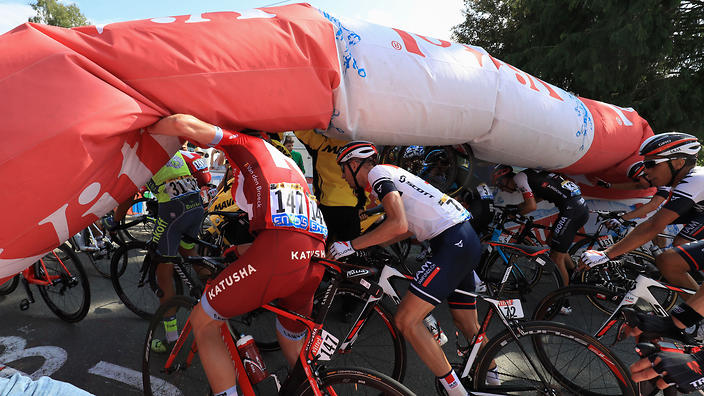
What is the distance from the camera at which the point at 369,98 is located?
9.52ft

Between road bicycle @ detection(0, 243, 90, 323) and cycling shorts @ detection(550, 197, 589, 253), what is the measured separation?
207 inches

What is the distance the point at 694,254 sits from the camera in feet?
10.4

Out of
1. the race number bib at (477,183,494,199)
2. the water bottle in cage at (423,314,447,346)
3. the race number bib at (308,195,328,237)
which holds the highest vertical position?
the race number bib at (308,195,328,237)

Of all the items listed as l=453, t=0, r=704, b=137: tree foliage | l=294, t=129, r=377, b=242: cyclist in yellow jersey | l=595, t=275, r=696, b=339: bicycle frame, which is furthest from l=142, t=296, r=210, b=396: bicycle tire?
l=453, t=0, r=704, b=137: tree foliage

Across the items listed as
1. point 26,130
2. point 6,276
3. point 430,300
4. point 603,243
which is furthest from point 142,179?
point 603,243

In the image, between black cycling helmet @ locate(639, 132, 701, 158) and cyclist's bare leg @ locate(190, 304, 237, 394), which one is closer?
cyclist's bare leg @ locate(190, 304, 237, 394)

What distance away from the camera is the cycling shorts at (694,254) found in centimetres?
316

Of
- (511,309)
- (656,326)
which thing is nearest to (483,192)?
(511,309)

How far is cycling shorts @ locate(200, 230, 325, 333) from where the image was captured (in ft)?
6.84

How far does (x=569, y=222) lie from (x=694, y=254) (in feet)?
5.10

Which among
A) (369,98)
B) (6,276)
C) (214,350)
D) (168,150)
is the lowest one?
(214,350)

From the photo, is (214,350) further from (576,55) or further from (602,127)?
(576,55)

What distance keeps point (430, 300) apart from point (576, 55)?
31.7ft

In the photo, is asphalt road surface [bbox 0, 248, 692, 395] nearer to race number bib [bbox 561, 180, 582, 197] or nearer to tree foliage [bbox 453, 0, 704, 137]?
race number bib [bbox 561, 180, 582, 197]
